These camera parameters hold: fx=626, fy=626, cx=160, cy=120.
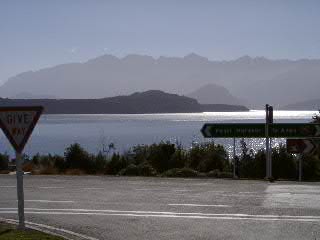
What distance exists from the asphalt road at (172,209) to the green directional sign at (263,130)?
3354 mm

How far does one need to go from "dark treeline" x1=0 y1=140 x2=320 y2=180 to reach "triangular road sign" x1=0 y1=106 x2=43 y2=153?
1408 centimetres

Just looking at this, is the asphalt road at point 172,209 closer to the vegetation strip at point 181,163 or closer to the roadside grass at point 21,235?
the roadside grass at point 21,235

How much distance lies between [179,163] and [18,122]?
22.0m

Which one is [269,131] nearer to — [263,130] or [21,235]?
[263,130]

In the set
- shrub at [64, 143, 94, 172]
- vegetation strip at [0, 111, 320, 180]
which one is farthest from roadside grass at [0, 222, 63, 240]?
shrub at [64, 143, 94, 172]

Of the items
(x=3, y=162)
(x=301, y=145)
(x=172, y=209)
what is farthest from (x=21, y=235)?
(x=3, y=162)

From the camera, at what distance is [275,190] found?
54.3 ft

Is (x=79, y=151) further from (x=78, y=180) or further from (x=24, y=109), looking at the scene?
(x=24, y=109)

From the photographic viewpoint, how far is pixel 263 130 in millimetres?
21891

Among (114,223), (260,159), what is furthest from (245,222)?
(260,159)

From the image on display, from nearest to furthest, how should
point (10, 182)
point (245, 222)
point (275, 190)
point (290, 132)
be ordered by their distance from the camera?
1. point (245, 222)
2. point (275, 190)
3. point (10, 182)
4. point (290, 132)

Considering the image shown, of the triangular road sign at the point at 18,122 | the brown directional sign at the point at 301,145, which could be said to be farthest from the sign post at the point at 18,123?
the brown directional sign at the point at 301,145

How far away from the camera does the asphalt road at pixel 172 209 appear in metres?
10.1

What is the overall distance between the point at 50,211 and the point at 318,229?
548 cm
